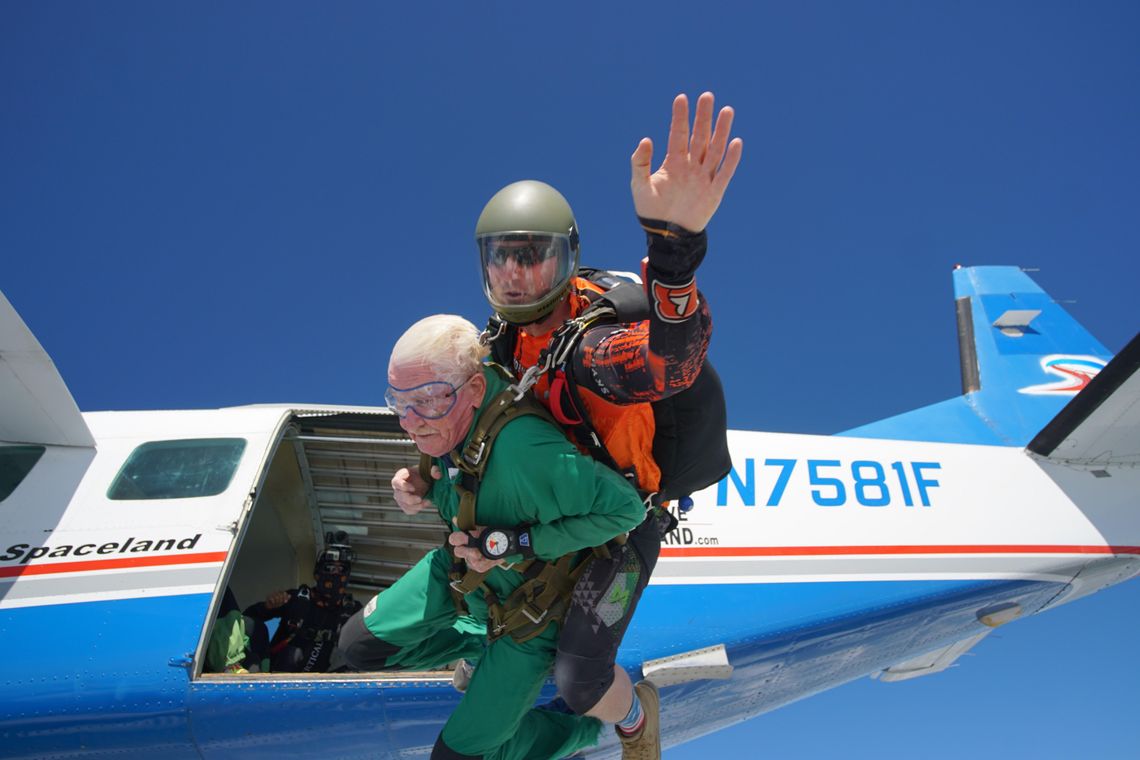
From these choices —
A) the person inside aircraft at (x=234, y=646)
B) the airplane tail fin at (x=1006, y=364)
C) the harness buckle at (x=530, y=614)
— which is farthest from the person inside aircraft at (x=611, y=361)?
the airplane tail fin at (x=1006, y=364)

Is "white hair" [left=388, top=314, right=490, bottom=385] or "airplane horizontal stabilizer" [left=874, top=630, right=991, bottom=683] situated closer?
"white hair" [left=388, top=314, right=490, bottom=385]

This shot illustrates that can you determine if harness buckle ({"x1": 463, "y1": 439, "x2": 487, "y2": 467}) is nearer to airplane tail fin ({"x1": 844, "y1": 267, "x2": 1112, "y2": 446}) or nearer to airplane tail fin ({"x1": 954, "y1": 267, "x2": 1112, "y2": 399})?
airplane tail fin ({"x1": 844, "y1": 267, "x2": 1112, "y2": 446})

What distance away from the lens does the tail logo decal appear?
9.03 m

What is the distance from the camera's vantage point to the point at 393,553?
24.9 ft

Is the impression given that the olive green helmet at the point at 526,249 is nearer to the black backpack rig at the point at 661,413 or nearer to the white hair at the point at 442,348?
the black backpack rig at the point at 661,413

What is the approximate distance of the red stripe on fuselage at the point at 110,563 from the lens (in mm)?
4910

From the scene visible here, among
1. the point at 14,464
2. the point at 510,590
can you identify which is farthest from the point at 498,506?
the point at 14,464

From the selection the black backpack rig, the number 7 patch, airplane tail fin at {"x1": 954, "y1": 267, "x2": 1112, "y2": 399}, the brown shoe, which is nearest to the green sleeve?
the black backpack rig

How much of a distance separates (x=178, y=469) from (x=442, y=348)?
376cm

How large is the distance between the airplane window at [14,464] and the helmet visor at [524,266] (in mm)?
4428

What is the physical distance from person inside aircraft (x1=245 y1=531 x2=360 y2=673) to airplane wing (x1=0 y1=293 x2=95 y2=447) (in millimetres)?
1972

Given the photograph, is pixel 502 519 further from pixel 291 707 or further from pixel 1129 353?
pixel 1129 353

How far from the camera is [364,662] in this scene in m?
3.77

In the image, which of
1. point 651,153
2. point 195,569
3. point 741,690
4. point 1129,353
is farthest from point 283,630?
point 1129,353
